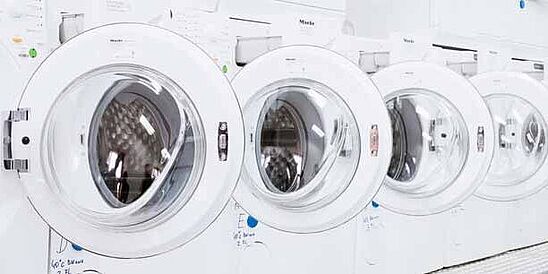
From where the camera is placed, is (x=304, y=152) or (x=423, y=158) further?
(x=423, y=158)

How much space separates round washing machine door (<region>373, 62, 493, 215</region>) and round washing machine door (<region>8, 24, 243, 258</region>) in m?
0.81

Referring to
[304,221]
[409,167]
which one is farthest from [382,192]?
[304,221]

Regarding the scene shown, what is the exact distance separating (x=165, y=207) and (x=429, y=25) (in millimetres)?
1477

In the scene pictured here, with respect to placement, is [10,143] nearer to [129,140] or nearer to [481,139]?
[129,140]

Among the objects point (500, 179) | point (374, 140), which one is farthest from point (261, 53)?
point (500, 179)

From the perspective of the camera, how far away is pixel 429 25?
266cm

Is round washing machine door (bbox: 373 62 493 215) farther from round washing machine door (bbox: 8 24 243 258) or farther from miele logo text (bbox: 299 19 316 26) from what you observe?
round washing machine door (bbox: 8 24 243 258)

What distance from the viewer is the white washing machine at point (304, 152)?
5.91ft

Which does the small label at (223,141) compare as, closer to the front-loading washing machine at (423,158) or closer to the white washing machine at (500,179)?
the front-loading washing machine at (423,158)

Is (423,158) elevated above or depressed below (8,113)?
below

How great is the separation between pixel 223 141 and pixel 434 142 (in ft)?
3.32

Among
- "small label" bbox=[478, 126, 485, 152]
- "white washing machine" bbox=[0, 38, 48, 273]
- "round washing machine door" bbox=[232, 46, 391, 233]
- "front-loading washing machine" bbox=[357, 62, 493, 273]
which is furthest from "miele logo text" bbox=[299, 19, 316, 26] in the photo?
"white washing machine" bbox=[0, 38, 48, 273]

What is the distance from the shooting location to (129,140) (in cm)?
154

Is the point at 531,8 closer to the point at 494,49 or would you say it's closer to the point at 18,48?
the point at 494,49
